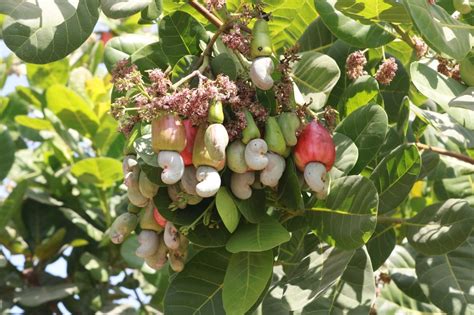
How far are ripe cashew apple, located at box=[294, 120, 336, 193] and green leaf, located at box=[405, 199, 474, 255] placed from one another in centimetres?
39

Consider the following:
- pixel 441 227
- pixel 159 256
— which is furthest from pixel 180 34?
pixel 441 227

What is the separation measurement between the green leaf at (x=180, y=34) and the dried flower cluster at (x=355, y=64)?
1.05 ft

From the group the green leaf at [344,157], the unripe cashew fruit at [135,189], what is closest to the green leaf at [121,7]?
the unripe cashew fruit at [135,189]

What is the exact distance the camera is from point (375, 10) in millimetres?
1768

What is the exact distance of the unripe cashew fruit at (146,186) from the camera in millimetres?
1622

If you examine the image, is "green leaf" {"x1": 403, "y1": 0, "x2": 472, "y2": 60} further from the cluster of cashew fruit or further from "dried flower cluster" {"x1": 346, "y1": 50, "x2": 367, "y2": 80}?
the cluster of cashew fruit

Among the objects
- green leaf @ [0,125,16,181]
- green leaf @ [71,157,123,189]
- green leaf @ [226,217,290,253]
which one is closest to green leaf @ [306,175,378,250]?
green leaf @ [226,217,290,253]

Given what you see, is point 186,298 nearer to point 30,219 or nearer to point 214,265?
point 214,265

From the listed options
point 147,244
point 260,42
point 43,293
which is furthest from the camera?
point 43,293

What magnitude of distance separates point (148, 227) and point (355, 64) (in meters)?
0.57

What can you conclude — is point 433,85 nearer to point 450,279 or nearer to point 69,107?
point 450,279

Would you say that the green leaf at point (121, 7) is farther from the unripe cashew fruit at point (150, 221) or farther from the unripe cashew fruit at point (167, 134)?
the unripe cashew fruit at point (150, 221)

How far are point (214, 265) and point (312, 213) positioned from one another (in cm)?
23

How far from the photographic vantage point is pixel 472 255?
2.05 meters
